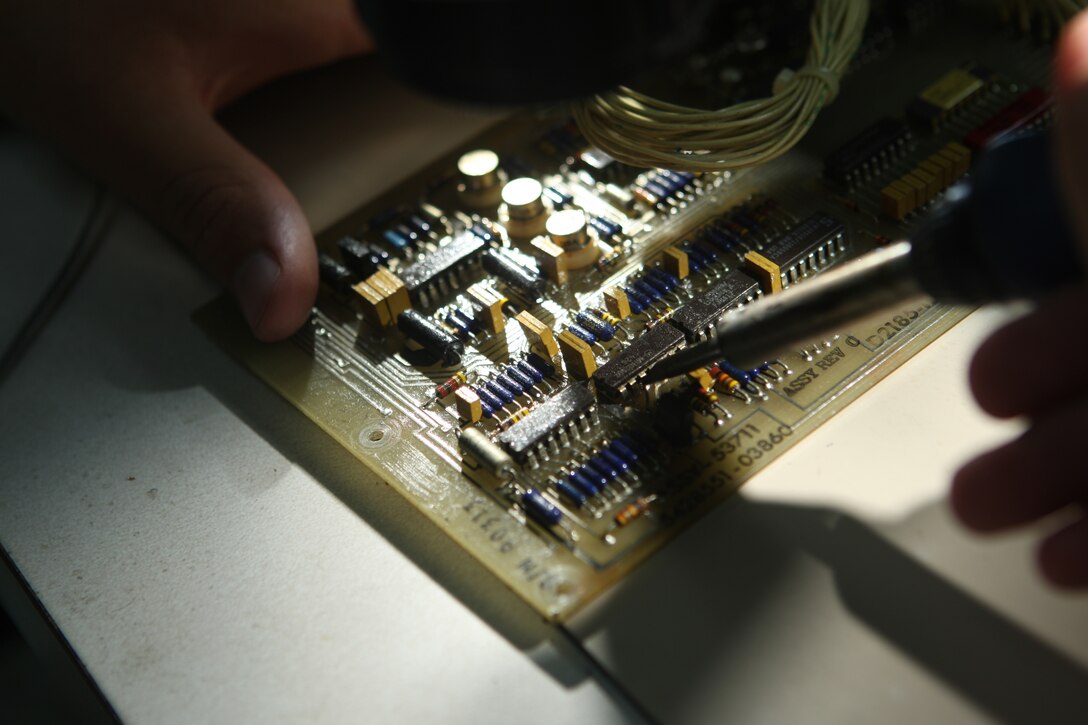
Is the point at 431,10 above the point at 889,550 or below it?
above

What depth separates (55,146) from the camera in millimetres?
1709

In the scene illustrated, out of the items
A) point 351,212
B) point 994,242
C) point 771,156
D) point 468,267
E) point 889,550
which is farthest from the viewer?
point 351,212

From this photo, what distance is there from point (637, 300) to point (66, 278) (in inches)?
32.3

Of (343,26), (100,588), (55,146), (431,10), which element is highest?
(431,10)

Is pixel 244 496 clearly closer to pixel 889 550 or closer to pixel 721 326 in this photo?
pixel 721 326

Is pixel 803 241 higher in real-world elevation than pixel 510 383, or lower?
higher

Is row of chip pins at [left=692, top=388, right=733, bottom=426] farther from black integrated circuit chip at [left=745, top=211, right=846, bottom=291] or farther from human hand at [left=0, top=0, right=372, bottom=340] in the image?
human hand at [left=0, top=0, right=372, bottom=340]

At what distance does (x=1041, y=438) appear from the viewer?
92 cm

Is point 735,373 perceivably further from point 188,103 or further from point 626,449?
point 188,103

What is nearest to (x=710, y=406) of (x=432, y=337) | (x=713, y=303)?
(x=713, y=303)

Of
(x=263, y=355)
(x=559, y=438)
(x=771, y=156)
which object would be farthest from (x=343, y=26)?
(x=559, y=438)

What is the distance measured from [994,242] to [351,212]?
37.8 inches

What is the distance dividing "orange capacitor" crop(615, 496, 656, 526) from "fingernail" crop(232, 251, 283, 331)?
53 centimetres

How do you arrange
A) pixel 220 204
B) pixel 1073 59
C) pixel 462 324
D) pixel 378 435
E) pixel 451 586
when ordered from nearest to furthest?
pixel 1073 59, pixel 451 586, pixel 378 435, pixel 462 324, pixel 220 204
